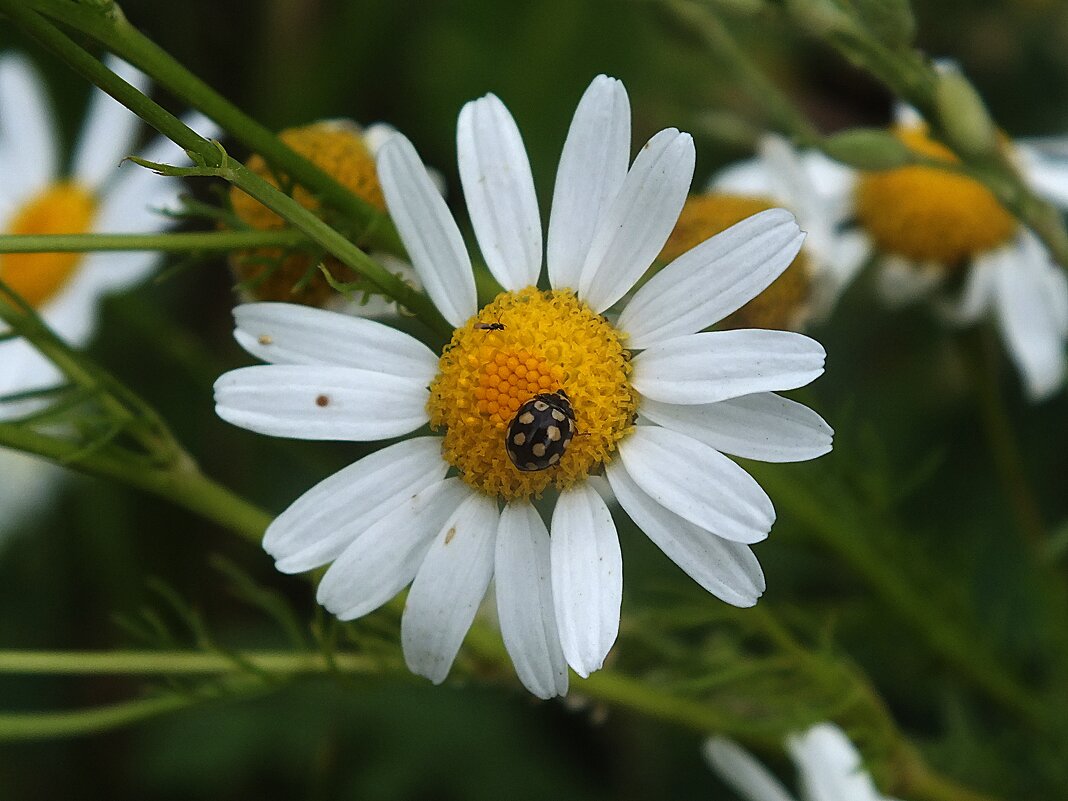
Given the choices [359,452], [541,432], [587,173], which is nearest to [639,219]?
[587,173]

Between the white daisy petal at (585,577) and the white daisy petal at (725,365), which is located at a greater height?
the white daisy petal at (725,365)

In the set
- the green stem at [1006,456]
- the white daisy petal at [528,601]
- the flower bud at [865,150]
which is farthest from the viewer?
the green stem at [1006,456]

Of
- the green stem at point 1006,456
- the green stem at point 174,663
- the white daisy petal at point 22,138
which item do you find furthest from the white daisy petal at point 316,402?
the white daisy petal at point 22,138

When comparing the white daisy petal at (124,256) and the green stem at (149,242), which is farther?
the white daisy petal at (124,256)

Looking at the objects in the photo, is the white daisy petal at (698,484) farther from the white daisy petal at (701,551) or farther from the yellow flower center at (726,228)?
the yellow flower center at (726,228)

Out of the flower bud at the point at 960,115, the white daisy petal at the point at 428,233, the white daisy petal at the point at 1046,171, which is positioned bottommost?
the white daisy petal at the point at 428,233

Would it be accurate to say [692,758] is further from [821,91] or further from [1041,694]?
[821,91]

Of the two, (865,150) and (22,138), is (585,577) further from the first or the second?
(22,138)

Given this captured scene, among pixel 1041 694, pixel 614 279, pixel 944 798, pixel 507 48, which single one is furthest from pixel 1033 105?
pixel 614 279
